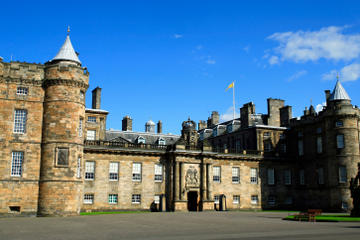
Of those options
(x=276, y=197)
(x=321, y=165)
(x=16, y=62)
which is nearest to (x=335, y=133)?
(x=321, y=165)

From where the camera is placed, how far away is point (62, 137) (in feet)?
106

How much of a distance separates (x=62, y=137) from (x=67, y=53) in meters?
7.71

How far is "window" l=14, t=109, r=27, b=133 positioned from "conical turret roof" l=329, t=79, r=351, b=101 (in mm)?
32737

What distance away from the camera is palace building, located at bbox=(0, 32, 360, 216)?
3186 cm

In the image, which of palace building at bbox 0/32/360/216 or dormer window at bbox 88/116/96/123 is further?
dormer window at bbox 88/116/96/123

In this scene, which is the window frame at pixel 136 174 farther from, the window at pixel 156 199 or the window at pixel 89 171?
the window at pixel 89 171

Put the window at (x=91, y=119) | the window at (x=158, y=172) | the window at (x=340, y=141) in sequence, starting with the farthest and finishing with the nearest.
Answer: the window at (x=91, y=119), the window at (x=340, y=141), the window at (x=158, y=172)

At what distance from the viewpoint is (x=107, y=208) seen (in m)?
38.5

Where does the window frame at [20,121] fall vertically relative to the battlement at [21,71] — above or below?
below

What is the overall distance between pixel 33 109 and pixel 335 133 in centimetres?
3166

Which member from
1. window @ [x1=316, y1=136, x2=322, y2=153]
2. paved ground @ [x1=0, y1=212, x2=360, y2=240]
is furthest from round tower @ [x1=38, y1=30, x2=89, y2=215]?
window @ [x1=316, y1=136, x2=322, y2=153]

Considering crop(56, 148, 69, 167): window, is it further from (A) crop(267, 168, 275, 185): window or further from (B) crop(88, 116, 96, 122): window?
(A) crop(267, 168, 275, 185): window

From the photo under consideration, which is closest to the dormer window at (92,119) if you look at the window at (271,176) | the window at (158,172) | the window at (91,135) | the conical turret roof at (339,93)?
the window at (91,135)

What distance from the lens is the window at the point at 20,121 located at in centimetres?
3234
